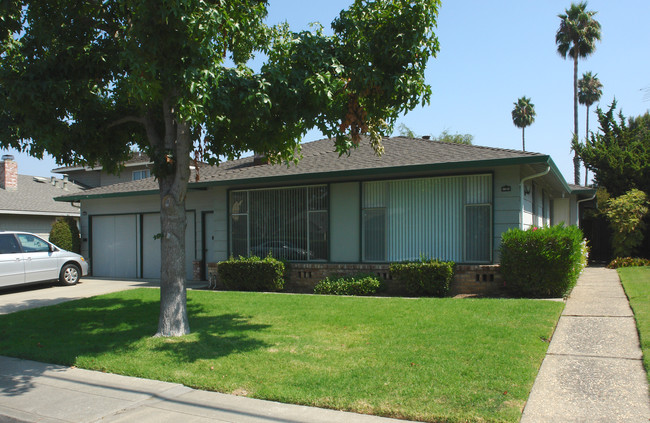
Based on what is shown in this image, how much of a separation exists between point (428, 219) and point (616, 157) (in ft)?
43.2

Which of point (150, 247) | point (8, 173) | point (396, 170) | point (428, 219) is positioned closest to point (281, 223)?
point (396, 170)

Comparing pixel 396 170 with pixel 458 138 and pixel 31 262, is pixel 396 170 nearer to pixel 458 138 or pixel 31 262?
pixel 31 262

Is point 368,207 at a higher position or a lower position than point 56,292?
higher

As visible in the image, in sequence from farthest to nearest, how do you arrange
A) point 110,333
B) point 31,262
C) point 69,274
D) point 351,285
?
point 69,274
point 31,262
point 351,285
point 110,333

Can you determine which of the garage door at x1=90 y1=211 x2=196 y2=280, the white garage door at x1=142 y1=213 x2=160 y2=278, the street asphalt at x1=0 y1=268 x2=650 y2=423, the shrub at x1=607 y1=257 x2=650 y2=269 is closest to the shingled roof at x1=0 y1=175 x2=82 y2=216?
the garage door at x1=90 y1=211 x2=196 y2=280

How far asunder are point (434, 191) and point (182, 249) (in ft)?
21.4

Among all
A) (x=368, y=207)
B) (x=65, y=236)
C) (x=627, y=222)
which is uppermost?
(x=368, y=207)

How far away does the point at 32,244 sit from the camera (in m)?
13.9

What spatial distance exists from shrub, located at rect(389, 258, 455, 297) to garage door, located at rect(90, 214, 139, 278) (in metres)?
10.4

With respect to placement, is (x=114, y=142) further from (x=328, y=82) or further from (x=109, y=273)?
(x=109, y=273)

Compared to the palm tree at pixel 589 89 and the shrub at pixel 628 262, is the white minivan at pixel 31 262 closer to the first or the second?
the shrub at pixel 628 262

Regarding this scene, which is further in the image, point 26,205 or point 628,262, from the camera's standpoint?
point 26,205

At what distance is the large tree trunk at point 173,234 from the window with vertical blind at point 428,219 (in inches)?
235

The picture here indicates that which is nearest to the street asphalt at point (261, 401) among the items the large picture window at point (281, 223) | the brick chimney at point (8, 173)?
the large picture window at point (281, 223)
